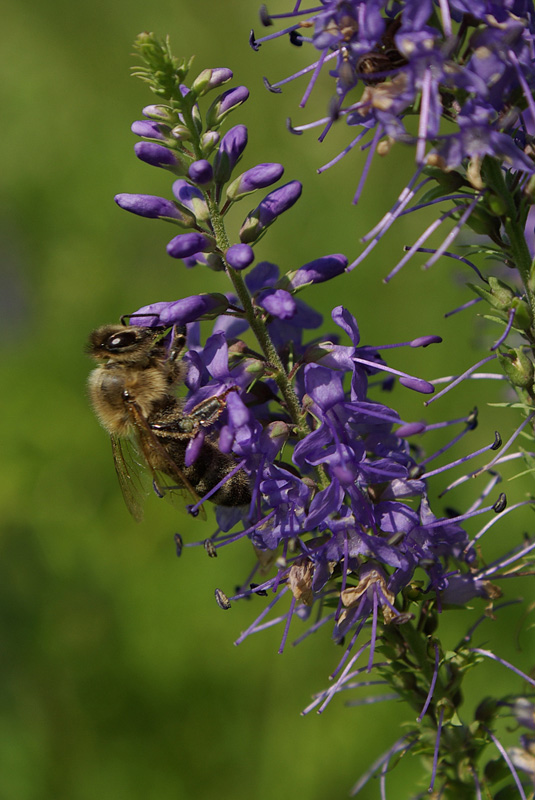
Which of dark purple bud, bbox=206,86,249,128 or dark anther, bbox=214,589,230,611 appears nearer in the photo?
dark purple bud, bbox=206,86,249,128

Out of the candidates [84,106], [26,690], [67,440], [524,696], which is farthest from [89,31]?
[524,696]

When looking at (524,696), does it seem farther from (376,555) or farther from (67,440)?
(67,440)

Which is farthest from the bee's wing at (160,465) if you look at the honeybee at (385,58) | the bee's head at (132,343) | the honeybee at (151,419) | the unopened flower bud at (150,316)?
the honeybee at (385,58)

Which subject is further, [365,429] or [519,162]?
[365,429]

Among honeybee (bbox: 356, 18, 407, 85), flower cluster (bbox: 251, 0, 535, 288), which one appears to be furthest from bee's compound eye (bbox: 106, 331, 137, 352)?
honeybee (bbox: 356, 18, 407, 85)

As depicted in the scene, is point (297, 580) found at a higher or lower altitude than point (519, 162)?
lower

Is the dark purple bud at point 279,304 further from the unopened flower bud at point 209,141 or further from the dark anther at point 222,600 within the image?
the dark anther at point 222,600

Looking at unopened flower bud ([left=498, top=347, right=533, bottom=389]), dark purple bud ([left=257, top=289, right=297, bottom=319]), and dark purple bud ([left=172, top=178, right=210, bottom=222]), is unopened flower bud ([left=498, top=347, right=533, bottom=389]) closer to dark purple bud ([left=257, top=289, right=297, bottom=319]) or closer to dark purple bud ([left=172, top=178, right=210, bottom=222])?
dark purple bud ([left=257, top=289, right=297, bottom=319])
